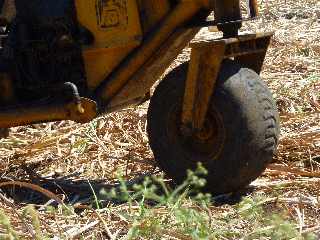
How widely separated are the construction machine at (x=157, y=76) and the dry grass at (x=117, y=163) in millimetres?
346

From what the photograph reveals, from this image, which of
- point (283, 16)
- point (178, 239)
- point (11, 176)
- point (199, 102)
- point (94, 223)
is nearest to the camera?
point (178, 239)

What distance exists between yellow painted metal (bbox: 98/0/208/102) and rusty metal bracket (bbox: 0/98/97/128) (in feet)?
A: 0.47

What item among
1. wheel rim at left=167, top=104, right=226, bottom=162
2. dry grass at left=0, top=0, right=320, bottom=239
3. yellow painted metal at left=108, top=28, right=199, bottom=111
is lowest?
dry grass at left=0, top=0, right=320, bottom=239

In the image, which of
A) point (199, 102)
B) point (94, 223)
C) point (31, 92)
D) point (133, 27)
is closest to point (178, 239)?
point (94, 223)

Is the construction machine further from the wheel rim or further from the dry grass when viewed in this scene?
the dry grass

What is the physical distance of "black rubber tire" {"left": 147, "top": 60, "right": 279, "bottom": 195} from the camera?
4.47 m

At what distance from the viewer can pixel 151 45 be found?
15.7 feet

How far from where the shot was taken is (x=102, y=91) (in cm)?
497

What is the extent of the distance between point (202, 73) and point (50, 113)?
3.07 feet

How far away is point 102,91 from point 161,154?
497mm

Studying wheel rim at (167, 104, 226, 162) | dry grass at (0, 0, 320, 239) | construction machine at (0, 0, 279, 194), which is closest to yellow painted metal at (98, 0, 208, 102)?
construction machine at (0, 0, 279, 194)

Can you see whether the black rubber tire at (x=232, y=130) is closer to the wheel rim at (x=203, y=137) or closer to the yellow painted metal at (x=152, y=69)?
the wheel rim at (x=203, y=137)

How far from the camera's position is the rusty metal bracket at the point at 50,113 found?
487 centimetres

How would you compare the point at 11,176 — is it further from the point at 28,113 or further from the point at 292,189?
the point at 292,189
